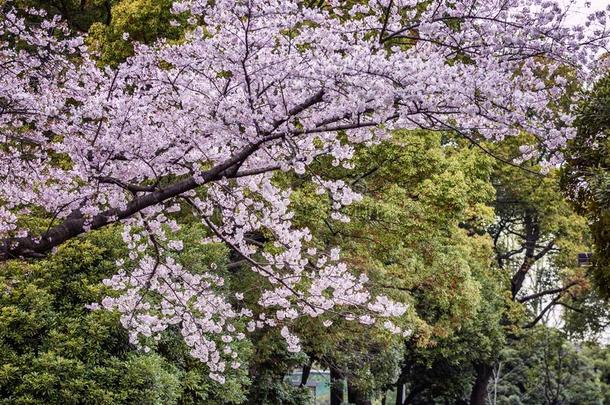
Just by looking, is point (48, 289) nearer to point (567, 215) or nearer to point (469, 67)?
point (469, 67)

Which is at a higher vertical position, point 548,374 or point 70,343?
point 548,374

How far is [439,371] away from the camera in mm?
23859

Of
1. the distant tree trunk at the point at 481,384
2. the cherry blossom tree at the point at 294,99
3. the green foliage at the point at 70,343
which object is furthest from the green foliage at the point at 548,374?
the cherry blossom tree at the point at 294,99

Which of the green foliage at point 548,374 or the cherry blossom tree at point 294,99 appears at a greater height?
the green foliage at point 548,374

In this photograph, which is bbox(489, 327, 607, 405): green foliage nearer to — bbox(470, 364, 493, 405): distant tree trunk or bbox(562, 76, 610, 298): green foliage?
bbox(470, 364, 493, 405): distant tree trunk

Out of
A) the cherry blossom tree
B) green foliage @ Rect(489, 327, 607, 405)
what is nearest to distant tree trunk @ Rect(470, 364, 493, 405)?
green foliage @ Rect(489, 327, 607, 405)

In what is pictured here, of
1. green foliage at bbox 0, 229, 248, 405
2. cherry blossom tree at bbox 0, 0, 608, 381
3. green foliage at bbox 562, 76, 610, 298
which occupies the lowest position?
green foliage at bbox 0, 229, 248, 405

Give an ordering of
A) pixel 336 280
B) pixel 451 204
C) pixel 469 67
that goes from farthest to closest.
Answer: pixel 451 204, pixel 336 280, pixel 469 67

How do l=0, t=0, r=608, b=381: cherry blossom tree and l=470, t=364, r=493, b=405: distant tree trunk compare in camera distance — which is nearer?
l=0, t=0, r=608, b=381: cherry blossom tree

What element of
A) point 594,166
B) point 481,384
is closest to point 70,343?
point 594,166

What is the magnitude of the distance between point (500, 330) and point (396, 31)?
58.1 ft

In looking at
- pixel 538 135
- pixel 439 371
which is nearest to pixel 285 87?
pixel 538 135

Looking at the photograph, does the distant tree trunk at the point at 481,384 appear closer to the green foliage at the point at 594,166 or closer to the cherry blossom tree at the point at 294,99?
the green foliage at the point at 594,166

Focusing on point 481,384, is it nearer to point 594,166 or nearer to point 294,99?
point 594,166
